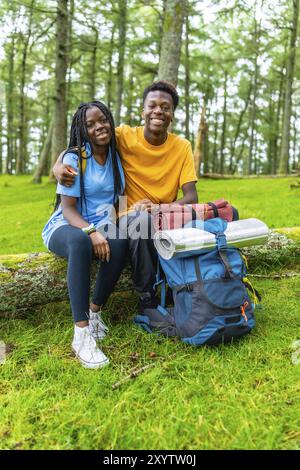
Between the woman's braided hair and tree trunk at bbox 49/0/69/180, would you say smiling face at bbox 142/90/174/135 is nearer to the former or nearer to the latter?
the woman's braided hair

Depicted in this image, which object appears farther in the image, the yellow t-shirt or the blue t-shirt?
the yellow t-shirt

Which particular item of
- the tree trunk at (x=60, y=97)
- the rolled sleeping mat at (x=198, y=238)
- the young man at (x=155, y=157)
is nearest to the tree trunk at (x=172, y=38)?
the young man at (x=155, y=157)

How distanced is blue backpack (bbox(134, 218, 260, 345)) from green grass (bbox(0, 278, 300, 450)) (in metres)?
0.11

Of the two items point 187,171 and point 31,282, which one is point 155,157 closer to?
point 187,171

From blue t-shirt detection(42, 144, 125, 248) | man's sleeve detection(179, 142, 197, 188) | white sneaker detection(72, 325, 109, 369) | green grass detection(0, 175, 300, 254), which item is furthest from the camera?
green grass detection(0, 175, 300, 254)

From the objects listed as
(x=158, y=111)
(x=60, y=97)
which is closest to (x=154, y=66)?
(x=60, y=97)

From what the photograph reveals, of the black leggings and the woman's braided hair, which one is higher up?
the woman's braided hair

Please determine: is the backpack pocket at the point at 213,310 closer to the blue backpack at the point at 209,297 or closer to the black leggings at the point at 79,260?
the blue backpack at the point at 209,297

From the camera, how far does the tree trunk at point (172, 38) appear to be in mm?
6402

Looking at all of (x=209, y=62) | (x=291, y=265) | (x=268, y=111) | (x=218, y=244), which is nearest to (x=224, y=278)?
(x=218, y=244)

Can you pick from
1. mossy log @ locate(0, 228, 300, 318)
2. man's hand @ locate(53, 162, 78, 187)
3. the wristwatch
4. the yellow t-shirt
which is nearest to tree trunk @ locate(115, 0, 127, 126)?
the yellow t-shirt

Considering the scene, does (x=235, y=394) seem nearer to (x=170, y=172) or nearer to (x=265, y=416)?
(x=265, y=416)

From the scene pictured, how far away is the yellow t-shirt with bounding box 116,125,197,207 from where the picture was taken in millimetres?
3311

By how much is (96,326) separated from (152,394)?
89 cm
